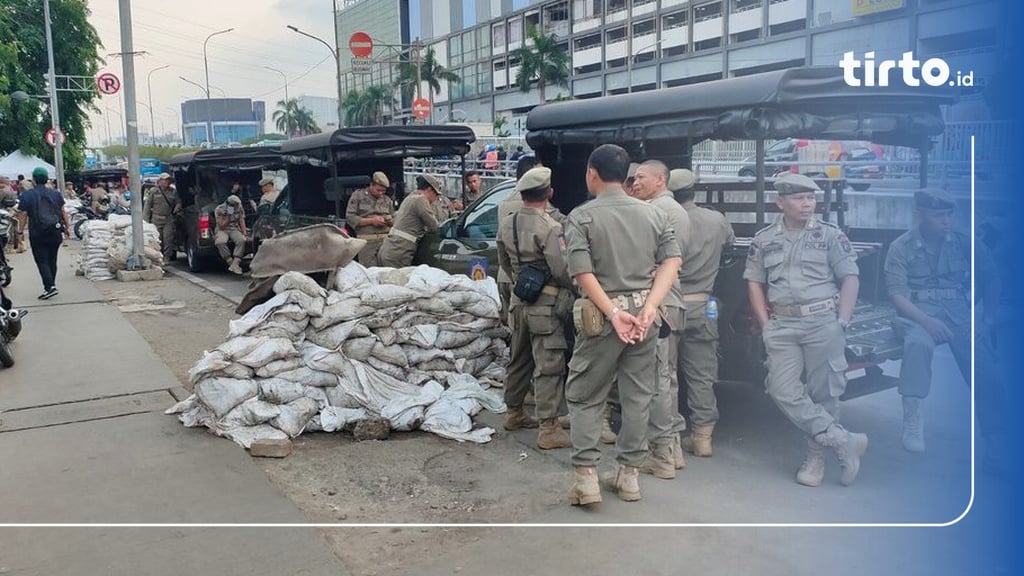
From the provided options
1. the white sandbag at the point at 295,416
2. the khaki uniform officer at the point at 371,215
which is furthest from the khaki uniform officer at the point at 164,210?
the white sandbag at the point at 295,416

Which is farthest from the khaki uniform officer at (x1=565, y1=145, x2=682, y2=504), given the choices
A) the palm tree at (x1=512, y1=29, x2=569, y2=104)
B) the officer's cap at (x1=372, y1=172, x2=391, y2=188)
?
the palm tree at (x1=512, y1=29, x2=569, y2=104)

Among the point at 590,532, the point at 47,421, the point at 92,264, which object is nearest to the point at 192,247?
the point at 92,264

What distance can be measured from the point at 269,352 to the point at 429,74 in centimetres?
7291

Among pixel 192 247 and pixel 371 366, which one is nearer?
pixel 371 366

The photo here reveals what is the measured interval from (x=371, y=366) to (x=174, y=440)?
4.62 ft

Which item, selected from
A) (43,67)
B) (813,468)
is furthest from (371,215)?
(43,67)

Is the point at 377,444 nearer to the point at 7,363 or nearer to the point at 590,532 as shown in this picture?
the point at 590,532

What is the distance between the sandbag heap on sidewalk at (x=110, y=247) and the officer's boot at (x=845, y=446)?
12.9m

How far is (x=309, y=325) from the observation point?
6.30 m

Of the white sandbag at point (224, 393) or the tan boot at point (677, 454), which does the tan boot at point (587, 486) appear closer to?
the tan boot at point (677, 454)

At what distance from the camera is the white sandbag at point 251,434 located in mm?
5574

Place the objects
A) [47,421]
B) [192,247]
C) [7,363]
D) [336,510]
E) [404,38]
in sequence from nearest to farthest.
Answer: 1. [336,510]
2. [47,421]
3. [7,363]
4. [192,247]
5. [404,38]

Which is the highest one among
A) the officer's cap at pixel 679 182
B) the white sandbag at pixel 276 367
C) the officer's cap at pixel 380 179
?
the officer's cap at pixel 380 179

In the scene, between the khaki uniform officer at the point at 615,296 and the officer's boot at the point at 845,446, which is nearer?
the khaki uniform officer at the point at 615,296
